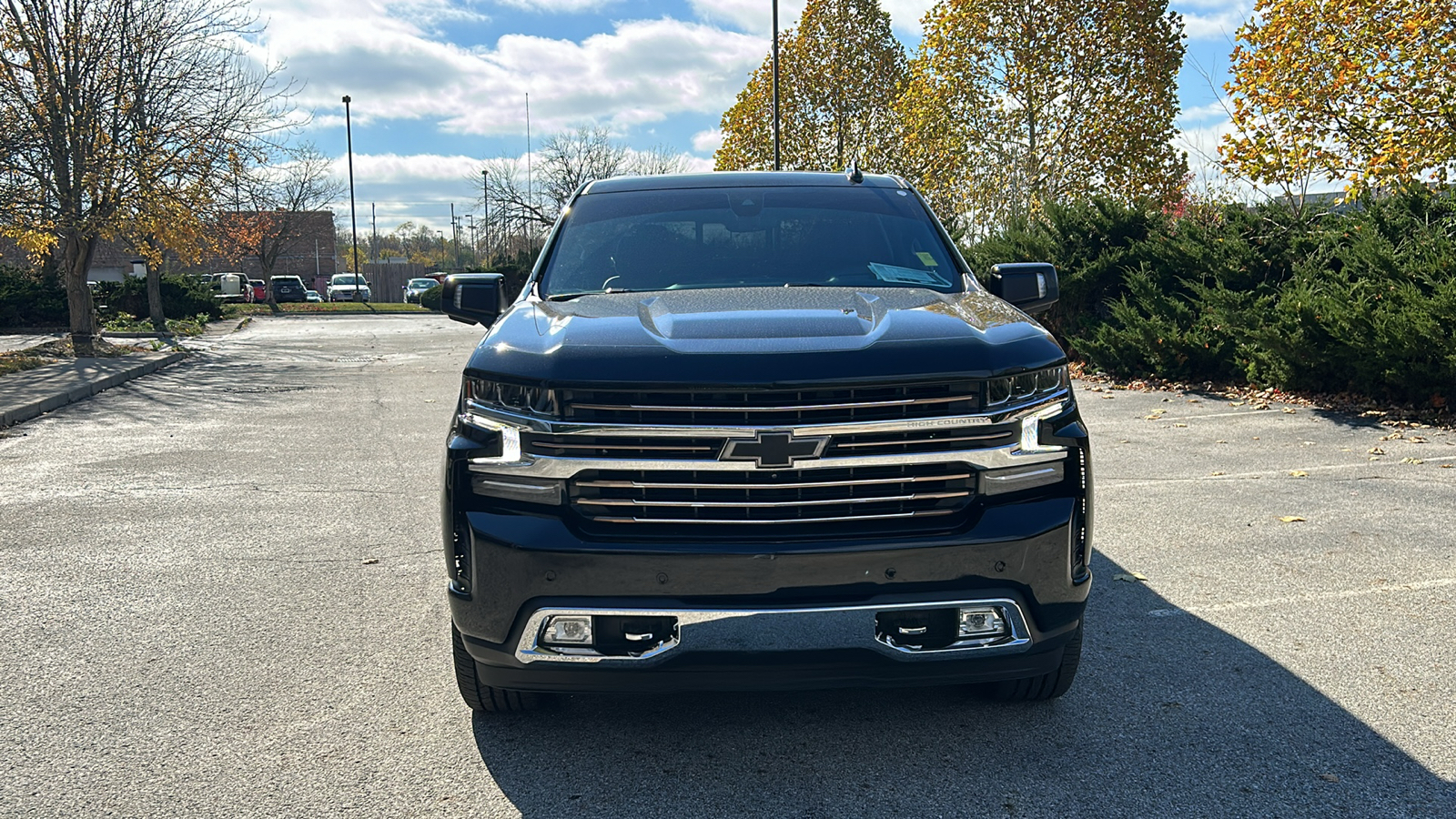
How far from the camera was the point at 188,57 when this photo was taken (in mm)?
20844

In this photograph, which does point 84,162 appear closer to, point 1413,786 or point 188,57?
point 188,57

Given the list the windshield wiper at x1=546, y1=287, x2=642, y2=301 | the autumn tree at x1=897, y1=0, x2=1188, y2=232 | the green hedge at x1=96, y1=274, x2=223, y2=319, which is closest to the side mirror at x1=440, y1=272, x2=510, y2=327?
the windshield wiper at x1=546, y1=287, x2=642, y2=301

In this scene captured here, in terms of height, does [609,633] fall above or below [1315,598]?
above

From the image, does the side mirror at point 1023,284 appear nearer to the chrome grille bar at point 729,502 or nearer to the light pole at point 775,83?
the chrome grille bar at point 729,502

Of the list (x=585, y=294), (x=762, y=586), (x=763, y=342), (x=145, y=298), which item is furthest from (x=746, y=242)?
(x=145, y=298)

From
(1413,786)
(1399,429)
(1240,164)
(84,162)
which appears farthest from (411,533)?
(84,162)

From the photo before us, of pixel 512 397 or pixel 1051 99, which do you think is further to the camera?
pixel 1051 99

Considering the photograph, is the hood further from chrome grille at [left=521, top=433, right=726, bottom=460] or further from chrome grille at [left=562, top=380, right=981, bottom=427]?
chrome grille at [left=521, top=433, right=726, bottom=460]

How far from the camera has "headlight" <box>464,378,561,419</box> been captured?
9.98ft

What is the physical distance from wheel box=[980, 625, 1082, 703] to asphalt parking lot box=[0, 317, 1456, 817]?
58 millimetres

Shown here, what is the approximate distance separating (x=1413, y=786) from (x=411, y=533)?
4.85 metres

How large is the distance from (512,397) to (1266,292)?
1116cm

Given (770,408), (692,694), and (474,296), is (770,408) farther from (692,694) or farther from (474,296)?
(474,296)

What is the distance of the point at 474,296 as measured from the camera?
4.61 m
